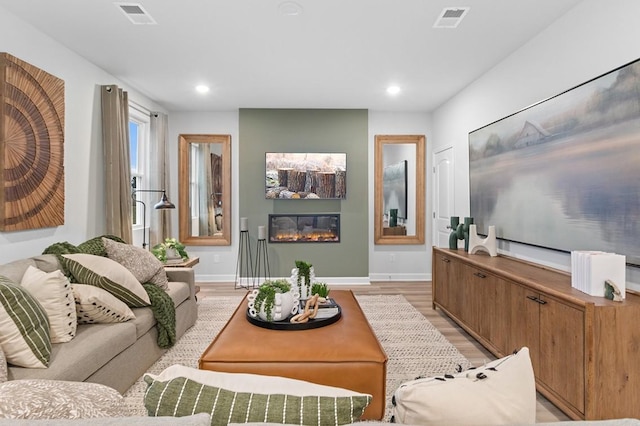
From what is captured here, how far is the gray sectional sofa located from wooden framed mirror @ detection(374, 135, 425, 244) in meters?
3.98

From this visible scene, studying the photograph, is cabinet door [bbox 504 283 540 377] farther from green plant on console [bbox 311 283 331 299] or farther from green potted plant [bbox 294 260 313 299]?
green potted plant [bbox 294 260 313 299]

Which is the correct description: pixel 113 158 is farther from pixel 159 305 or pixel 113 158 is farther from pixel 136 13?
pixel 159 305

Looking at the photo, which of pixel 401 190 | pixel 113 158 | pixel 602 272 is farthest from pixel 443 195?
pixel 113 158

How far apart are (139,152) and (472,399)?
546 cm

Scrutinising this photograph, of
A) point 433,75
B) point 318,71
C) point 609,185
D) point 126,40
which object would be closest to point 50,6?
point 126,40

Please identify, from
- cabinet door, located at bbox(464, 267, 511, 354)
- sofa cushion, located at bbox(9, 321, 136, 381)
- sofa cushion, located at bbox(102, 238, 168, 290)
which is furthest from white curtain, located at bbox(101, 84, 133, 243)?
cabinet door, located at bbox(464, 267, 511, 354)

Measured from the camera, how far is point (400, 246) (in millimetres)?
6262

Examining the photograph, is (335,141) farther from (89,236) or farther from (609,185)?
(609,185)

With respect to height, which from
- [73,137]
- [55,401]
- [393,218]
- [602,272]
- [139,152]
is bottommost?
[55,401]

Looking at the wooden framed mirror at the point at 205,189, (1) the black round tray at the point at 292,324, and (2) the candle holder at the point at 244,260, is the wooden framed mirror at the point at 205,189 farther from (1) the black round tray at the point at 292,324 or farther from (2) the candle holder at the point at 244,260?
(1) the black round tray at the point at 292,324

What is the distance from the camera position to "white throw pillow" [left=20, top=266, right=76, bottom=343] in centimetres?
223

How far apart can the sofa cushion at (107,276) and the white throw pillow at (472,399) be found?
2570 millimetres

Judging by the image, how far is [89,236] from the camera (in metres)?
3.95

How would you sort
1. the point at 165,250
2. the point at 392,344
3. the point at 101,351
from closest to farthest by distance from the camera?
the point at 101,351 < the point at 392,344 < the point at 165,250
